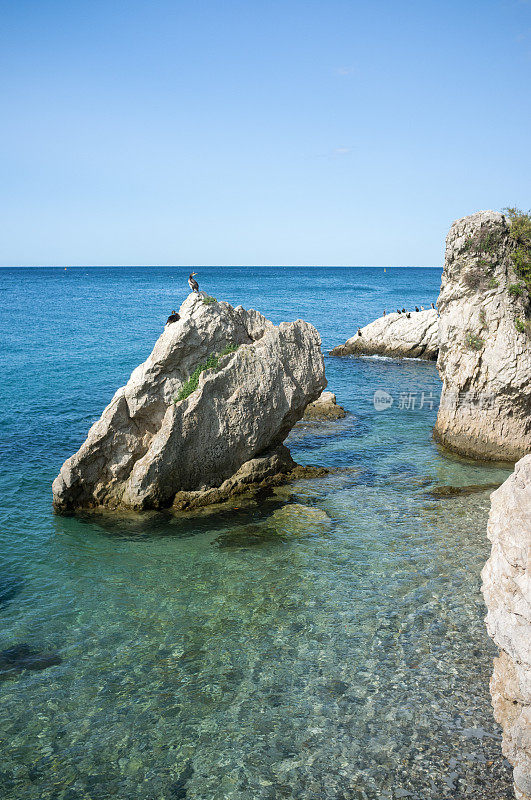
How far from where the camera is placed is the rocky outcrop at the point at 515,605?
5953mm

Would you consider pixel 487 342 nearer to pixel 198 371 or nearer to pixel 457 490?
pixel 457 490

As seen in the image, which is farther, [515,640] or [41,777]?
[41,777]

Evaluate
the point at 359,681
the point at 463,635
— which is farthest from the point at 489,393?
the point at 359,681

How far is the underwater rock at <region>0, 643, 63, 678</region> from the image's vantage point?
1020cm

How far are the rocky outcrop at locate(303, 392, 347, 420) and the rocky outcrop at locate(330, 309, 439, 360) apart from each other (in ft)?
59.3

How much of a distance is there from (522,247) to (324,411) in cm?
1115

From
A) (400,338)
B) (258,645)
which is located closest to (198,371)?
(258,645)

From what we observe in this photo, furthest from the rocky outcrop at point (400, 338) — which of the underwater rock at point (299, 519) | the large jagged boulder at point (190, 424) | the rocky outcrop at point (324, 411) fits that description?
the underwater rock at point (299, 519)

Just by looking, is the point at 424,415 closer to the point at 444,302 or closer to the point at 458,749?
the point at 444,302

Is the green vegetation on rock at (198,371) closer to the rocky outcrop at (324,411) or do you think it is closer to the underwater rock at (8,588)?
the underwater rock at (8,588)

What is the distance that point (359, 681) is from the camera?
380 inches

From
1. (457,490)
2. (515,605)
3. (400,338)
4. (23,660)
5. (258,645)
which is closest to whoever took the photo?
(515,605)

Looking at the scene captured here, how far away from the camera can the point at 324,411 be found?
1092 inches

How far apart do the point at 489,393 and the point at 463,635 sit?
1151 centimetres
